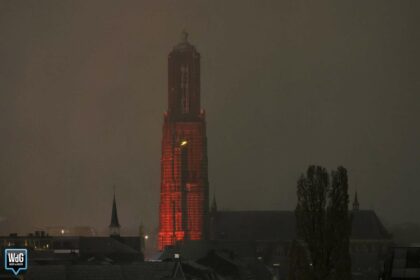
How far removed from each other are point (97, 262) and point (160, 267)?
19767mm

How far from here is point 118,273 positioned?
547ft

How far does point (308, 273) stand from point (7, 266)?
23044 mm

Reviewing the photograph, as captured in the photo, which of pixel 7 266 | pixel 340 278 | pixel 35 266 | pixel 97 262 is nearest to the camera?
pixel 340 278

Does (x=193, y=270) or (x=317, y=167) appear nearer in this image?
(x=317, y=167)

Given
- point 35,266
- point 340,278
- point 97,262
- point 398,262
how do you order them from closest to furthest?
point 398,262 < point 340,278 < point 35,266 < point 97,262

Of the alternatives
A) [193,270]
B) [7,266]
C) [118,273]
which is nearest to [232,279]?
[193,270]

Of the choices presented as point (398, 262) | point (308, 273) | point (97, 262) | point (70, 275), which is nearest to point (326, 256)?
point (308, 273)

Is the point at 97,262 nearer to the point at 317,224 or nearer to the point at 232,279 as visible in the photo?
the point at 232,279

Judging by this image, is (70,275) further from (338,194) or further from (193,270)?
(338,194)

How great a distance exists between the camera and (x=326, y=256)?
307 feet

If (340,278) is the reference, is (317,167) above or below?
above

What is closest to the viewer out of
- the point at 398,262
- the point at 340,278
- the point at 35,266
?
the point at 398,262

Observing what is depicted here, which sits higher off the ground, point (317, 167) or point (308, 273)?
point (317, 167)

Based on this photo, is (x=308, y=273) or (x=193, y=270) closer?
(x=308, y=273)
